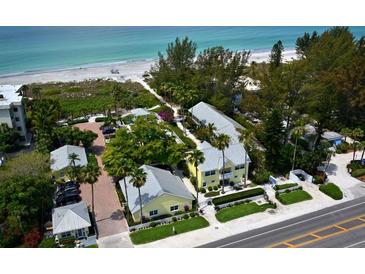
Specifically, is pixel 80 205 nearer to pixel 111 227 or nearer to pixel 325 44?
pixel 111 227

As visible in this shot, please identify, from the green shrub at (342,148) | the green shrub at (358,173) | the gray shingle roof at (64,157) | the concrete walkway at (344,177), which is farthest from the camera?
the green shrub at (342,148)

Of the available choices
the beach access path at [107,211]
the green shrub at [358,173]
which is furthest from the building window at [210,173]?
the green shrub at [358,173]

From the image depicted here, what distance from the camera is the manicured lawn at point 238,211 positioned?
39.0 metres

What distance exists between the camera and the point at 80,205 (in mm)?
38219

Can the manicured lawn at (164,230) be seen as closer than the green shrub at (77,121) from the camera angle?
Yes

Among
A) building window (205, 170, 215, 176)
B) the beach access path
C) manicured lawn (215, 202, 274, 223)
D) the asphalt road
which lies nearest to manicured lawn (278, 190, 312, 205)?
manicured lawn (215, 202, 274, 223)

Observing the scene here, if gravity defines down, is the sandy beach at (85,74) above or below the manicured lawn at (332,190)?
above

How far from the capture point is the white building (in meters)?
54.6

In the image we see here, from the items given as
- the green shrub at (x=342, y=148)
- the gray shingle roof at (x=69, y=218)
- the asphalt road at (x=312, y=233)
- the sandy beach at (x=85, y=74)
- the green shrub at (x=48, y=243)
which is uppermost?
the sandy beach at (x=85, y=74)

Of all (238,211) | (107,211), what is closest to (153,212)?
(107,211)

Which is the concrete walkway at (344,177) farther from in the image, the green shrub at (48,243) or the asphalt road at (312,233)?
the green shrub at (48,243)

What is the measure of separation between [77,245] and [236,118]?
41.3 m

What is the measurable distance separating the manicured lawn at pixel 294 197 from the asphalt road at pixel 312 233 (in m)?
2.94

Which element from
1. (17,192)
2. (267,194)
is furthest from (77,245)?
(267,194)
